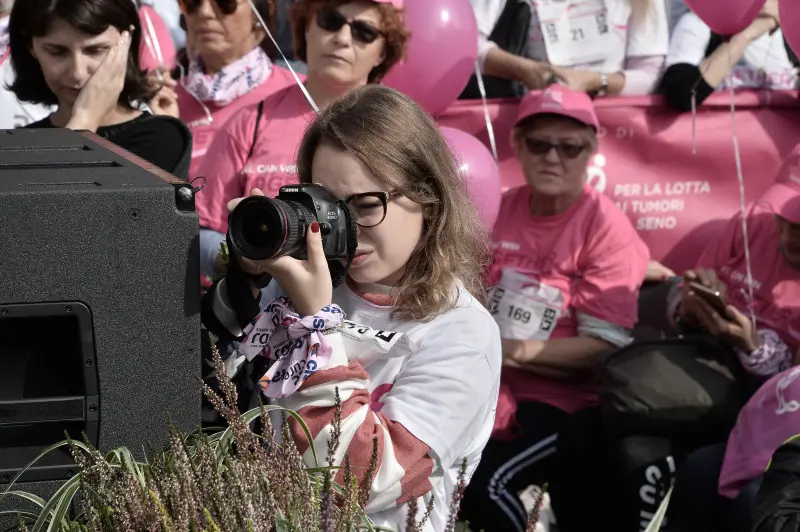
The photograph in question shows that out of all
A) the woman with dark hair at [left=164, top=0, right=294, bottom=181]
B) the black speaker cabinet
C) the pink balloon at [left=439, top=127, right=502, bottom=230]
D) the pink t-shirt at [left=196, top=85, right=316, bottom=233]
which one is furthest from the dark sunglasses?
the black speaker cabinet

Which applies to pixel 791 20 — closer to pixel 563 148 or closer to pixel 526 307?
pixel 563 148

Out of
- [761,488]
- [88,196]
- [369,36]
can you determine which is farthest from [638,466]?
[88,196]

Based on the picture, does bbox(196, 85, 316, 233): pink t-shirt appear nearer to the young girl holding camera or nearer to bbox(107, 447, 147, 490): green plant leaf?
the young girl holding camera

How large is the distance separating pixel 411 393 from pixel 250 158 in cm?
151

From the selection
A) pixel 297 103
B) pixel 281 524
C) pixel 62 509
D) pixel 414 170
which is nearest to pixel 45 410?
pixel 62 509

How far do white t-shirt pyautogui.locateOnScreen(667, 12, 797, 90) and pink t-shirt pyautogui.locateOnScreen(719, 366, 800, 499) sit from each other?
6.72 ft

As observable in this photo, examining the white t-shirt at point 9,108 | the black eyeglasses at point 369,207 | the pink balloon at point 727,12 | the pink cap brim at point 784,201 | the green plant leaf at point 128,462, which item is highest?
the black eyeglasses at point 369,207

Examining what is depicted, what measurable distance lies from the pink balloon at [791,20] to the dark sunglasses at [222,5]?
1.72 metres

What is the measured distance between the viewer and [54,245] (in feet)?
4.99

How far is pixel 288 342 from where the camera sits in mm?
1792

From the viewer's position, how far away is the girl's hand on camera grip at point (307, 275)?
1.72 m

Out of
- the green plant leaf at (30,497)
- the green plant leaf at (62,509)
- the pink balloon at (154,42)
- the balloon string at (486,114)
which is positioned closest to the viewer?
the green plant leaf at (62,509)

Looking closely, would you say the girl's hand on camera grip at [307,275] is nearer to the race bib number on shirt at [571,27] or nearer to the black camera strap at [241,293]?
the black camera strap at [241,293]

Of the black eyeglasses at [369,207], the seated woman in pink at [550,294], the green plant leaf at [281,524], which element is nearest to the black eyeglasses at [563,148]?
the seated woman in pink at [550,294]
